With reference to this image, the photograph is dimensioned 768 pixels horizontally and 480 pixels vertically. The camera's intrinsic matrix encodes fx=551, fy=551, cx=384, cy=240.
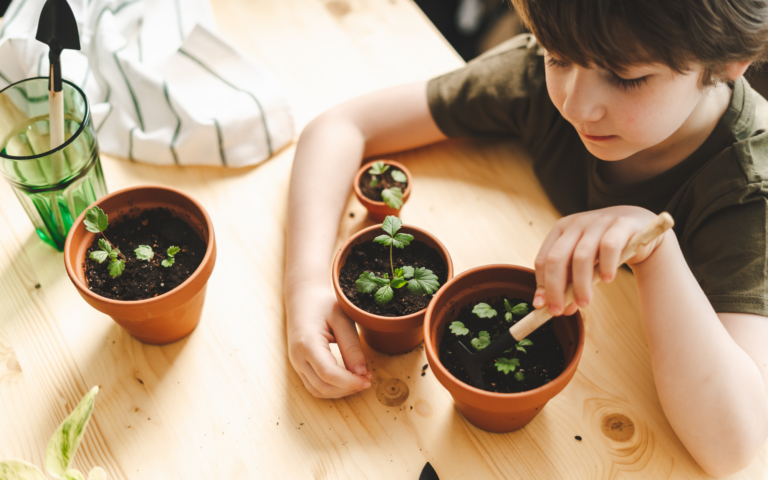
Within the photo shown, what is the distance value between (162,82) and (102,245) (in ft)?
1.26

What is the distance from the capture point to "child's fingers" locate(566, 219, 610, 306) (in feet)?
1.97

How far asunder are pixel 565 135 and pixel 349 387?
0.57 m

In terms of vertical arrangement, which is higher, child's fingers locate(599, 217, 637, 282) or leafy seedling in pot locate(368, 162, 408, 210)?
child's fingers locate(599, 217, 637, 282)

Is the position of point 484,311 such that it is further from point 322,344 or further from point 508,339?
point 322,344

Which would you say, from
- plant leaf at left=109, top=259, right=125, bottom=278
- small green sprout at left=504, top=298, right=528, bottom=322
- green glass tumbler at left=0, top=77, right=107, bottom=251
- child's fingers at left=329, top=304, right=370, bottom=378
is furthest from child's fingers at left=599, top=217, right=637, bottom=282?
green glass tumbler at left=0, top=77, right=107, bottom=251

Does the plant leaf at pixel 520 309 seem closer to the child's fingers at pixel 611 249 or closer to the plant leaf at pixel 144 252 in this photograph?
the child's fingers at pixel 611 249

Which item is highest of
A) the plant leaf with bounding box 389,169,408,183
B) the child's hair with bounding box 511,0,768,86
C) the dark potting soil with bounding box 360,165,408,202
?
the child's hair with bounding box 511,0,768,86

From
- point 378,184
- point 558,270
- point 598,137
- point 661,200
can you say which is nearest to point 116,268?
point 378,184

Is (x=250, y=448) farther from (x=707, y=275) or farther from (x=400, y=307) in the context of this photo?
(x=707, y=275)

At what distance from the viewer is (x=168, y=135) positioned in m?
0.99

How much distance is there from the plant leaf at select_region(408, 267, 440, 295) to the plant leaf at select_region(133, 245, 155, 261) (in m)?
0.35

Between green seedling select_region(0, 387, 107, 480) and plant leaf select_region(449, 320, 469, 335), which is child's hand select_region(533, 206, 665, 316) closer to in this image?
plant leaf select_region(449, 320, 469, 335)

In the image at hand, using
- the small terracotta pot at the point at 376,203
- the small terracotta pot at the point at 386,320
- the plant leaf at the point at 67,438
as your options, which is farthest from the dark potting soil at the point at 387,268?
the plant leaf at the point at 67,438

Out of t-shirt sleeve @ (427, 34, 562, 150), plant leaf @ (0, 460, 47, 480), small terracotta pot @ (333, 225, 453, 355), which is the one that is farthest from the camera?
t-shirt sleeve @ (427, 34, 562, 150)
